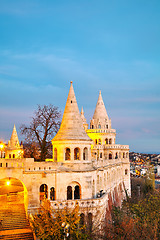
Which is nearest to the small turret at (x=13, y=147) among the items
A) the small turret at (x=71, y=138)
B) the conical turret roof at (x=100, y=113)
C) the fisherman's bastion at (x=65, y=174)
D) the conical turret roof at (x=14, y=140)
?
the conical turret roof at (x=14, y=140)

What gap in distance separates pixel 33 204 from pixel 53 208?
208 cm

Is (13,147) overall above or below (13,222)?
above

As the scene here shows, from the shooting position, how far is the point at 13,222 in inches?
852

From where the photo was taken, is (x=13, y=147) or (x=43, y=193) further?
(x=13, y=147)

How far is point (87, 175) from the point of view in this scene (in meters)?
24.2

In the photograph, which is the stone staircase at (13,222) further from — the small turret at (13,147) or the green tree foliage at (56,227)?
the small turret at (13,147)

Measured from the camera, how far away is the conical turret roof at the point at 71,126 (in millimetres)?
24641

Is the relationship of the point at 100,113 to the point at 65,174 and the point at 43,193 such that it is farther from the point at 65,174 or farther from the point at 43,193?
the point at 65,174

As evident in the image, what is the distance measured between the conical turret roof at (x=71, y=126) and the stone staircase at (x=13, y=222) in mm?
6763

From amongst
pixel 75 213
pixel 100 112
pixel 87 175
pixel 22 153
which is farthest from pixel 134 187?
pixel 75 213

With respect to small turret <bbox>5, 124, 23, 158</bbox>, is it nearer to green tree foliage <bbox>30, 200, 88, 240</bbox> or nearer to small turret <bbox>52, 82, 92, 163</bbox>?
small turret <bbox>52, 82, 92, 163</bbox>

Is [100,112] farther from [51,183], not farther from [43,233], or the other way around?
[43,233]

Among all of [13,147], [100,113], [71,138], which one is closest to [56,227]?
[71,138]

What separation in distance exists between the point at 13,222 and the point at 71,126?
9.15m
